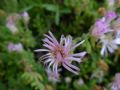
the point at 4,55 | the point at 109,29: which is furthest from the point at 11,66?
the point at 109,29

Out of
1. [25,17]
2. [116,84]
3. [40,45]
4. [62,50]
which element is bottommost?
[116,84]

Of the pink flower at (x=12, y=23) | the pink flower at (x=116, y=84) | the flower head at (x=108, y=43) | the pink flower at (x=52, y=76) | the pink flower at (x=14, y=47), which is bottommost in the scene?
the pink flower at (x=116, y=84)

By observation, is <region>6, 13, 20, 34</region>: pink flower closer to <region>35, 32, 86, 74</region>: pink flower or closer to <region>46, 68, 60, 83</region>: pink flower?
<region>46, 68, 60, 83</region>: pink flower

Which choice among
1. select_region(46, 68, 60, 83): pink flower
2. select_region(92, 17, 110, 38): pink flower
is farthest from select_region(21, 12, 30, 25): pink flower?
select_region(92, 17, 110, 38): pink flower

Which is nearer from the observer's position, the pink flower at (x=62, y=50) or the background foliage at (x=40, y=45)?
the pink flower at (x=62, y=50)

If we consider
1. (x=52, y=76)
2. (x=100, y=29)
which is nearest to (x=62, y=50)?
(x=100, y=29)

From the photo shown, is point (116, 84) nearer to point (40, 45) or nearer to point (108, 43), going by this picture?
point (108, 43)

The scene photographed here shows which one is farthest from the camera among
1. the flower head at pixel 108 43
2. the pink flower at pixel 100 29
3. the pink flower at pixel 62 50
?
the flower head at pixel 108 43

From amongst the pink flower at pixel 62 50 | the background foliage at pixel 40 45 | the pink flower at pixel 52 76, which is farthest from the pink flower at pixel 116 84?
the pink flower at pixel 62 50

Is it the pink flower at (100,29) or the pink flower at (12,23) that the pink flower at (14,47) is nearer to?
the pink flower at (12,23)

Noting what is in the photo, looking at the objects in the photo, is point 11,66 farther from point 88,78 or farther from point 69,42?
point 69,42

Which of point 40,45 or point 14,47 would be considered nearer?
point 14,47
